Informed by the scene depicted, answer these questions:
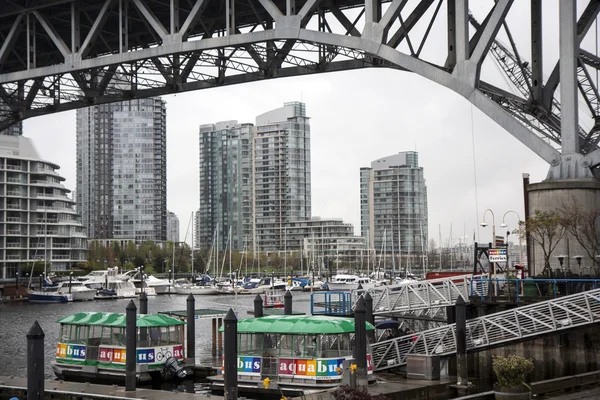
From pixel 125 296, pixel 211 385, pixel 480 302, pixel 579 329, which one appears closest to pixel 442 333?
pixel 480 302

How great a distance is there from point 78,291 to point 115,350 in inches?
3077

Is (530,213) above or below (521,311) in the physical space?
above

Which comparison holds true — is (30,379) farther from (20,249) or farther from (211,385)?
(20,249)

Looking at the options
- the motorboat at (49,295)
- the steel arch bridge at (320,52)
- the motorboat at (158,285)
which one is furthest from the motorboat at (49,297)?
Result: the steel arch bridge at (320,52)

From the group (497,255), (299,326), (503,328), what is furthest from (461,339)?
(497,255)

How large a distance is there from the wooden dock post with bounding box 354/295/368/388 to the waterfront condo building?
9633 centimetres

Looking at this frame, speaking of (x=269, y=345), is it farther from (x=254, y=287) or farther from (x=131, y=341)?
(x=254, y=287)

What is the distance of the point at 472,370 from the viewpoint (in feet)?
111

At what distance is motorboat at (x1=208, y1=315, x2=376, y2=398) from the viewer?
2877 centimetres

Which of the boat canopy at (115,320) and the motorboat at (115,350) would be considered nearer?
the motorboat at (115,350)

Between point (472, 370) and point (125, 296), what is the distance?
291 ft

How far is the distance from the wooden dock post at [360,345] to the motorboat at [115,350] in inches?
339

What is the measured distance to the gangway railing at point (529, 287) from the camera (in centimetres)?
2978

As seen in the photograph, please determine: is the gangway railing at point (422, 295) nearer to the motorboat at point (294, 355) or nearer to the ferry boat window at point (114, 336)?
the motorboat at point (294, 355)
